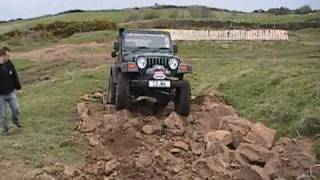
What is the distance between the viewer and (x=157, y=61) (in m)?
15.2

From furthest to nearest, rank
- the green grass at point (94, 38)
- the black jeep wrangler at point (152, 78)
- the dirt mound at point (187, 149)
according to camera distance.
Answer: the green grass at point (94, 38) < the black jeep wrangler at point (152, 78) < the dirt mound at point (187, 149)

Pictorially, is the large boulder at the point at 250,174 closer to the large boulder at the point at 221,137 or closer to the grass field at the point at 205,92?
the large boulder at the point at 221,137

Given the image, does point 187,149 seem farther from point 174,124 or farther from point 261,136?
point 174,124

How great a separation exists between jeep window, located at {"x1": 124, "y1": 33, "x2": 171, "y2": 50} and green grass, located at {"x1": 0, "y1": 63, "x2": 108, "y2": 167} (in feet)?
7.19

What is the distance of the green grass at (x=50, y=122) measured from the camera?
12058 millimetres

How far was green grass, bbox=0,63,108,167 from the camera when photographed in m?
12.1

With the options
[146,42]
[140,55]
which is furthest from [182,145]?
[146,42]

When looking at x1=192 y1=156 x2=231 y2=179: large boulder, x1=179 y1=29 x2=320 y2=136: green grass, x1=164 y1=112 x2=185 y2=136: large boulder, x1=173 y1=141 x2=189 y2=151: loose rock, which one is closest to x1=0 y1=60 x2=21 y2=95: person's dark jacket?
x1=164 y1=112 x2=185 y2=136: large boulder

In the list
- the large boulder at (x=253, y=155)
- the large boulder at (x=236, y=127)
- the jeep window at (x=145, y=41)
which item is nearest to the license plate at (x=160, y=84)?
the jeep window at (x=145, y=41)

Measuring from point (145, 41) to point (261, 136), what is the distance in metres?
5.30

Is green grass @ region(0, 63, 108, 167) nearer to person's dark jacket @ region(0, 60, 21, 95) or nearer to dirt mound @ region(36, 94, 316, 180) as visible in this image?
dirt mound @ region(36, 94, 316, 180)

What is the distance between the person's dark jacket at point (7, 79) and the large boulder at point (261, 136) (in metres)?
4.85

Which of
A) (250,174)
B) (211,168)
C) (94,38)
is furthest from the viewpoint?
(94,38)

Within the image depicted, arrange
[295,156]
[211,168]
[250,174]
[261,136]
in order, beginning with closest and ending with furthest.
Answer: [250,174] < [211,168] < [295,156] < [261,136]
